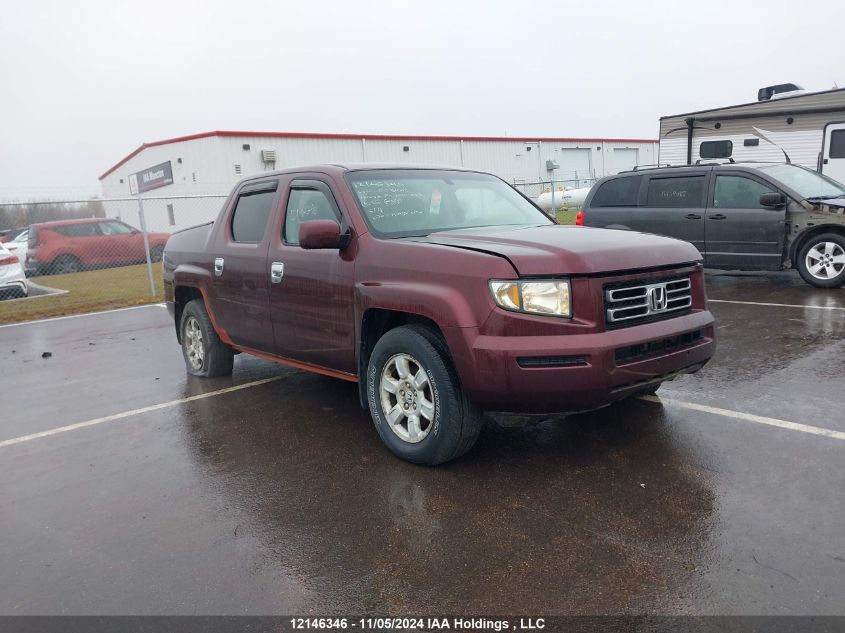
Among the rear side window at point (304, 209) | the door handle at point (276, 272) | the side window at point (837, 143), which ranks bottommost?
the door handle at point (276, 272)

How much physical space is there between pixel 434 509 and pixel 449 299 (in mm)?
1098

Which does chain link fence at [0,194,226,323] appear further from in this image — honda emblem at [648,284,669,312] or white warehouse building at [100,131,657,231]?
honda emblem at [648,284,669,312]

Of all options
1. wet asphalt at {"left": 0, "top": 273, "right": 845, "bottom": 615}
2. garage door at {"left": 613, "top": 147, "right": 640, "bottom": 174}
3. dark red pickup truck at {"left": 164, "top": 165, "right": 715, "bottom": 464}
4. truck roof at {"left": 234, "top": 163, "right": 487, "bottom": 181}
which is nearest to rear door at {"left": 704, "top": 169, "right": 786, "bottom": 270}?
wet asphalt at {"left": 0, "top": 273, "right": 845, "bottom": 615}

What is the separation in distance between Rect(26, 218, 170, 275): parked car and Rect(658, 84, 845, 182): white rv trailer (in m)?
13.7

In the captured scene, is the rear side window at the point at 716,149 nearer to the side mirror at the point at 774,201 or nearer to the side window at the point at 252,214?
the side mirror at the point at 774,201

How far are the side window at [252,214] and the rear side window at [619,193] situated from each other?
6.95m

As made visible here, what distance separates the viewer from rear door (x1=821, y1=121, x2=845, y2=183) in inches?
468

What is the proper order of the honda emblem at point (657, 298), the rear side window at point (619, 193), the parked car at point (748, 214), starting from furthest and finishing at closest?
the rear side window at point (619, 193) < the parked car at point (748, 214) < the honda emblem at point (657, 298)

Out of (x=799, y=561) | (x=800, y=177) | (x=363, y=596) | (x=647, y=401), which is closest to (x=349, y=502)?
(x=363, y=596)

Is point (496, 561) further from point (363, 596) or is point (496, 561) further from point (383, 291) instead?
point (383, 291)

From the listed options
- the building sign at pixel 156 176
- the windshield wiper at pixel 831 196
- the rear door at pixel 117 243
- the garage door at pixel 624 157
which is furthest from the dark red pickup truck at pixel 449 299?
the garage door at pixel 624 157

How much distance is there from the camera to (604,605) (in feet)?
8.33

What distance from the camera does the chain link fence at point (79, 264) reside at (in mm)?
12445

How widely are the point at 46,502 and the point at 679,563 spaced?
336 centimetres
